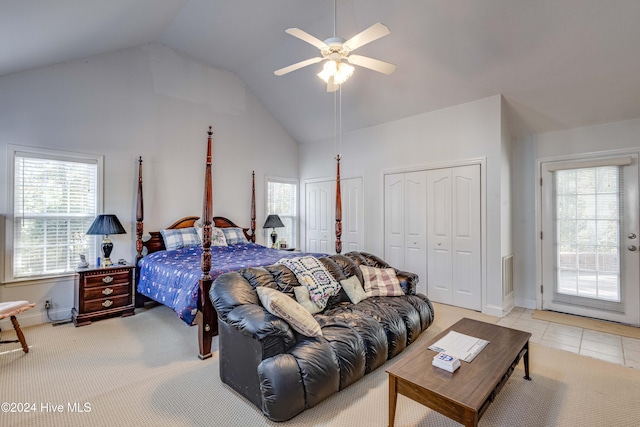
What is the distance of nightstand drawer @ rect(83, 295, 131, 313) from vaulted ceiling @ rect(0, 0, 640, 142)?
276cm

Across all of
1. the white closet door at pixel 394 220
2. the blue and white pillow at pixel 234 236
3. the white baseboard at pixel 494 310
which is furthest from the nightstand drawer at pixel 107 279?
the white baseboard at pixel 494 310

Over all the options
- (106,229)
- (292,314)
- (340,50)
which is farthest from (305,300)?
(106,229)

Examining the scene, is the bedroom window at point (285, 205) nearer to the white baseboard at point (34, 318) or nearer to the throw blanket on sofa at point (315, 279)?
the throw blanket on sofa at point (315, 279)

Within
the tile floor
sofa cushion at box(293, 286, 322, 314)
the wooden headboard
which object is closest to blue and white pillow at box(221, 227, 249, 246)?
the wooden headboard

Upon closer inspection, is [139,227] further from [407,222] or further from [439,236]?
[439,236]

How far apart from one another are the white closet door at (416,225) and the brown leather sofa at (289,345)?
185 centimetres

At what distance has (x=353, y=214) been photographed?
5691 millimetres

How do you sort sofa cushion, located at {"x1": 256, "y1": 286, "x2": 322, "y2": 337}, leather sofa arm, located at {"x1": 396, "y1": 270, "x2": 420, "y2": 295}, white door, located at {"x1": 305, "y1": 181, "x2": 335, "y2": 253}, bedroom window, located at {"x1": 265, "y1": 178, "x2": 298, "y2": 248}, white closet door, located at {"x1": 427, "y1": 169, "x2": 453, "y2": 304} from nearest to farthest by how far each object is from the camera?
sofa cushion, located at {"x1": 256, "y1": 286, "x2": 322, "y2": 337} → leather sofa arm, located at {"x1": 396, "y1": 270, "x2": 420, "y2": 295} → white closet door, located at {"x1": 427, "y1": 169, "x2": 453, "y2": 304} → white door, located at {"x1": 305, "y1": 181, "x2": 335, "y2": 253} → bedroom window, located at {"x1": 265, "y1": 178, "x2": 298, "y2": 248}

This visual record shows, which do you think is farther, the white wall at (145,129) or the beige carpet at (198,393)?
the white wall at (145,129)

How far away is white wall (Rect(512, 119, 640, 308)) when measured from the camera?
414 centimetres

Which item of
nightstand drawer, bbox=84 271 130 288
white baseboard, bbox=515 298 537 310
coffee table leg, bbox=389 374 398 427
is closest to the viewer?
coffee table leg, bbox=389 374 398 427

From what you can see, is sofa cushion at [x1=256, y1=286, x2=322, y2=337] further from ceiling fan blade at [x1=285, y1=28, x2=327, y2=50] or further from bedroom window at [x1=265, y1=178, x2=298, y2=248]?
bedroom window at [x1=265, y1=178, x2=298, y2=248]

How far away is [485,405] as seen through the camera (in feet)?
5.38

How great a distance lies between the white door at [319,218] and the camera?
20.0 feet
